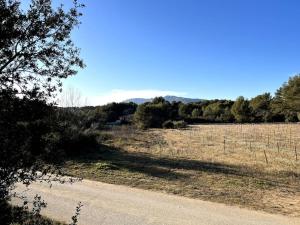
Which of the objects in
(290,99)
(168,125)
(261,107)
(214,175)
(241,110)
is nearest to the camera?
(214,175)

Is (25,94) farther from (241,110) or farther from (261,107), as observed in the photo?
(261,107)

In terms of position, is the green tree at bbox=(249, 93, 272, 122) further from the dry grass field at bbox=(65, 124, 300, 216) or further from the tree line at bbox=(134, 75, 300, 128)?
the dry grass field at bbox=(65, 124, 300, 216)

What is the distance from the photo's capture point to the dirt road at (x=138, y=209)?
36.0ft

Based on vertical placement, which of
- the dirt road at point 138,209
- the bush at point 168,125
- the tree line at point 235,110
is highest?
the tree line at point 235,110

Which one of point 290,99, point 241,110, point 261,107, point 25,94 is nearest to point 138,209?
point 25,94

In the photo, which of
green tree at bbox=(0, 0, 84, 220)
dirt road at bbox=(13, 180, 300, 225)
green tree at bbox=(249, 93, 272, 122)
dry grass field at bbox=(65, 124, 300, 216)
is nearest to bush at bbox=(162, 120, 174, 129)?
green tree at bbox=(249, 93, 272, 122)

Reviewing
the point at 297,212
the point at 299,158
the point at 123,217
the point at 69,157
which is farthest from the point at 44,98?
the point at 299,158

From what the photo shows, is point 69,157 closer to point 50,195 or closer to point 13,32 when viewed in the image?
point 50,195

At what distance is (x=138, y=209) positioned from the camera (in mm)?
12055

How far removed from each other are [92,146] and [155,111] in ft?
143

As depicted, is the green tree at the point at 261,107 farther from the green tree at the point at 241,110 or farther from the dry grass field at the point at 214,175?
the dry grass field at the point at 214,175

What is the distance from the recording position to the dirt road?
11.0m

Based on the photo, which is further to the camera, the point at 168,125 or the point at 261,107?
the point at 261,107

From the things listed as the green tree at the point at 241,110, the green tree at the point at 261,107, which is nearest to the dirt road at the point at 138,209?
the green tree at the point at 241,110
